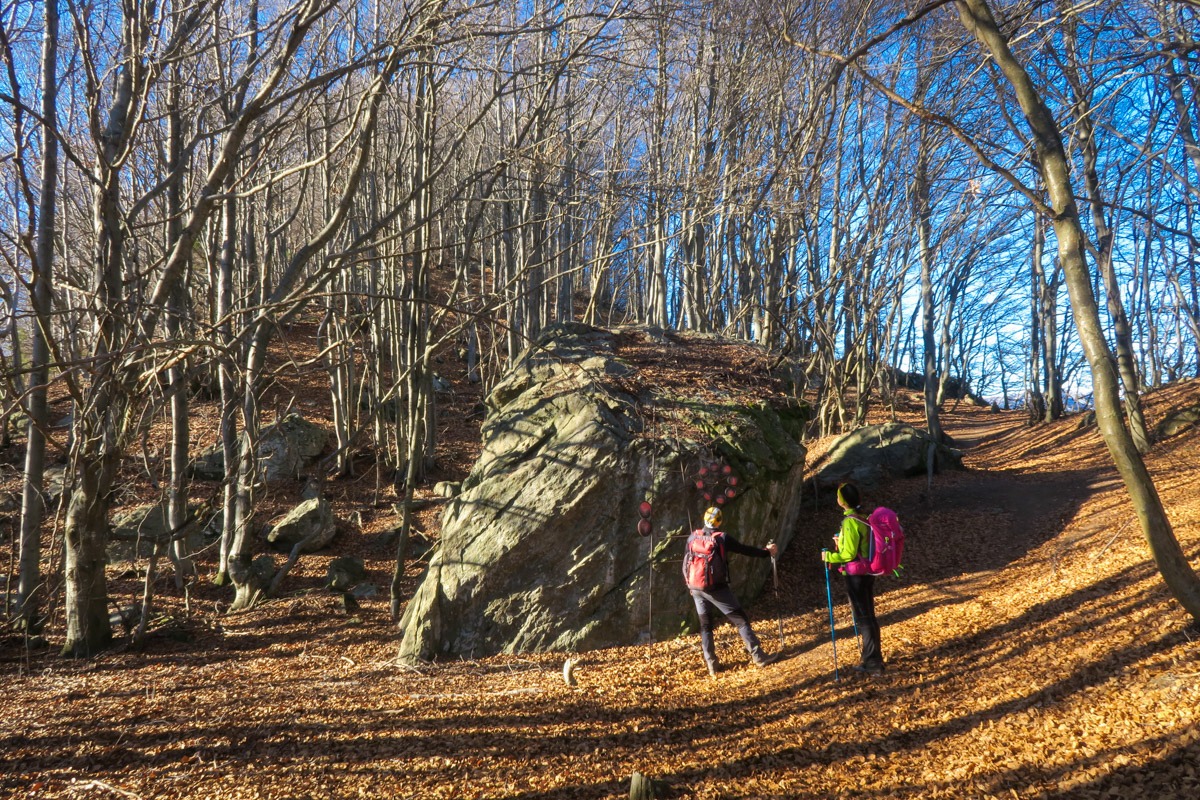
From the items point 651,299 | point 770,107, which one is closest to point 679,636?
point 770,107

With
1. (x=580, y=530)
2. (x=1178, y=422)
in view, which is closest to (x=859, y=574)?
(x=580, y=530)

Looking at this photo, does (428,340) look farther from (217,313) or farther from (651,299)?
(651,299)

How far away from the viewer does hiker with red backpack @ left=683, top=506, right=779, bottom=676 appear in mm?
5641

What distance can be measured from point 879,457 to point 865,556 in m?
6.58

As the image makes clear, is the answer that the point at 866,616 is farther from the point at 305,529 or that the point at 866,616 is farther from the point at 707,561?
the point at 305,529

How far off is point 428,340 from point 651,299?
9191 mm

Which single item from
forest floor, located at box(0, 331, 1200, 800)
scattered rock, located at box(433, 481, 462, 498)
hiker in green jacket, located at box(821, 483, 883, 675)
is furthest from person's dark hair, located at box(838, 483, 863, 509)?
scattered rock, located at box(433, 481, 462, 498)

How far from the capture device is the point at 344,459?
41.9 ft

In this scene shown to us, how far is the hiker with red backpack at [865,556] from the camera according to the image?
510 centimetres

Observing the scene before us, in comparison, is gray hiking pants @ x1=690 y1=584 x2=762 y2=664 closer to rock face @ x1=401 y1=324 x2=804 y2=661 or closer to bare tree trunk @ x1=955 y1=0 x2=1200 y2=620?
rock face @ x1=401 y1=324 x2=804 y2=661

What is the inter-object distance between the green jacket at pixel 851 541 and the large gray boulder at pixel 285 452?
9809 mm

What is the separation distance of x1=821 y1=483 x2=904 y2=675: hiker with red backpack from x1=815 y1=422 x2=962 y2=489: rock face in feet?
17.8

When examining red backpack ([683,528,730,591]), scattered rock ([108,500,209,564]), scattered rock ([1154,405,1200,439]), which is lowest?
red backpack ([683,528,730,591])

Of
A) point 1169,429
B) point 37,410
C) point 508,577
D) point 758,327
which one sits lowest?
point 508,577
